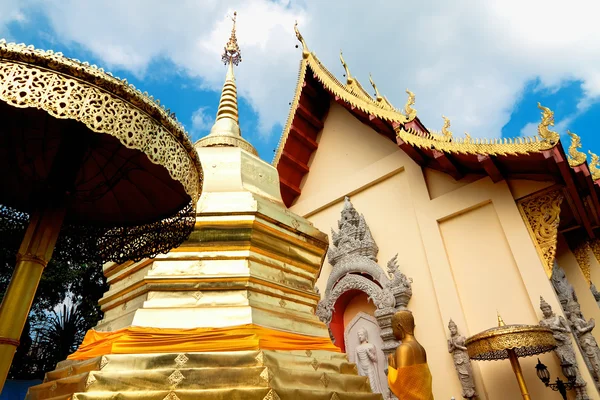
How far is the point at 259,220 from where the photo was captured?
80.4 inches

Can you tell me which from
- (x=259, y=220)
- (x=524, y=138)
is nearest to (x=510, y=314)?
(x=524, y=138)

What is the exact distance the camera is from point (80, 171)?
1.83 meters

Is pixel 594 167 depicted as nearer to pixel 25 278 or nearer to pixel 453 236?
pixel 453 236

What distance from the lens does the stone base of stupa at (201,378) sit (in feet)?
4.62

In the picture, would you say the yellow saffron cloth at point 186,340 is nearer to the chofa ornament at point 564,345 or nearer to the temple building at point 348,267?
the temple building at point 348,267

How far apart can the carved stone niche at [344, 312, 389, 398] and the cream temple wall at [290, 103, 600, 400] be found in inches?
5.2

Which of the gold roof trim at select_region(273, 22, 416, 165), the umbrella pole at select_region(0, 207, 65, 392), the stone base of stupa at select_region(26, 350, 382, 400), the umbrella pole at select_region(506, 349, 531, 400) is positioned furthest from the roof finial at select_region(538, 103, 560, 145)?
the umbrella pole at select_region(0, 207, 65, 392)

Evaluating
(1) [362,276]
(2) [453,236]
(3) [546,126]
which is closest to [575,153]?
(3) [546,126]

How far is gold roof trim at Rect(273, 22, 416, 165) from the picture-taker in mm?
4910

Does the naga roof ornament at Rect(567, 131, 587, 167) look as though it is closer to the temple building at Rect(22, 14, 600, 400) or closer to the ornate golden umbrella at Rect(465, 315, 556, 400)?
the temple building at Rect(22, 14, 600, 400)

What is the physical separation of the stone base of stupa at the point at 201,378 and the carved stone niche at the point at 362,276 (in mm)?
2778

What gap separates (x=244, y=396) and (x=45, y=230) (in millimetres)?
960

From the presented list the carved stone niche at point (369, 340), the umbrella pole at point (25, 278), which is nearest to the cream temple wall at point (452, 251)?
the carved stone niche at point (369, 340)

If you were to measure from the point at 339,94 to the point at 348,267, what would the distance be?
245 centimetres
